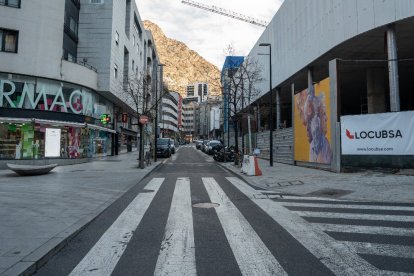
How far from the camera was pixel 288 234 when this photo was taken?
5863 millimetres

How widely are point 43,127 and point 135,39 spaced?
25917mm

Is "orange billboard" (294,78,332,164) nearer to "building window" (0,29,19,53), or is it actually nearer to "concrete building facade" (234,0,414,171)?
"concrete building facade" (234,0,414,171)

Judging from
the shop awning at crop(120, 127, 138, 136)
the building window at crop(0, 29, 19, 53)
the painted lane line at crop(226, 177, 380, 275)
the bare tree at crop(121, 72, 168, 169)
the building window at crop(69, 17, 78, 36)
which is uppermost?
the building window at crop(69, 17, 78, 36)

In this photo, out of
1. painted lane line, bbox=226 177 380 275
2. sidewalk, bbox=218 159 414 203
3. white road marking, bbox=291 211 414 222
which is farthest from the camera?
sidewalk, bbox=218 159 414 203

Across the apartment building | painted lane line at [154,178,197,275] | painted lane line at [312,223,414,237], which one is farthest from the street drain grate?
the apartment building

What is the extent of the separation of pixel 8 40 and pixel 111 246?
22766mm

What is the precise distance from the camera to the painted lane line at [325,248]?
417cm

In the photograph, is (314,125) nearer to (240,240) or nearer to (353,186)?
(353,186)

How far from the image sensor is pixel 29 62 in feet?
75.9

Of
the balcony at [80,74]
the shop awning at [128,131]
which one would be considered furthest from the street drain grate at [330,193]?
the shop awning at [128,131]

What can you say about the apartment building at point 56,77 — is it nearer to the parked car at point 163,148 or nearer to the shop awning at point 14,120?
the shop awning at point 14,120

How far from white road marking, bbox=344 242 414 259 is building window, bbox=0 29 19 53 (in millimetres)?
24480

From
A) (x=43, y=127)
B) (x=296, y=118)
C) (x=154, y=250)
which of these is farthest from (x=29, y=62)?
(x=154, y=250)

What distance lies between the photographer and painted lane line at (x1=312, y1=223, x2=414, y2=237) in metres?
5.89
